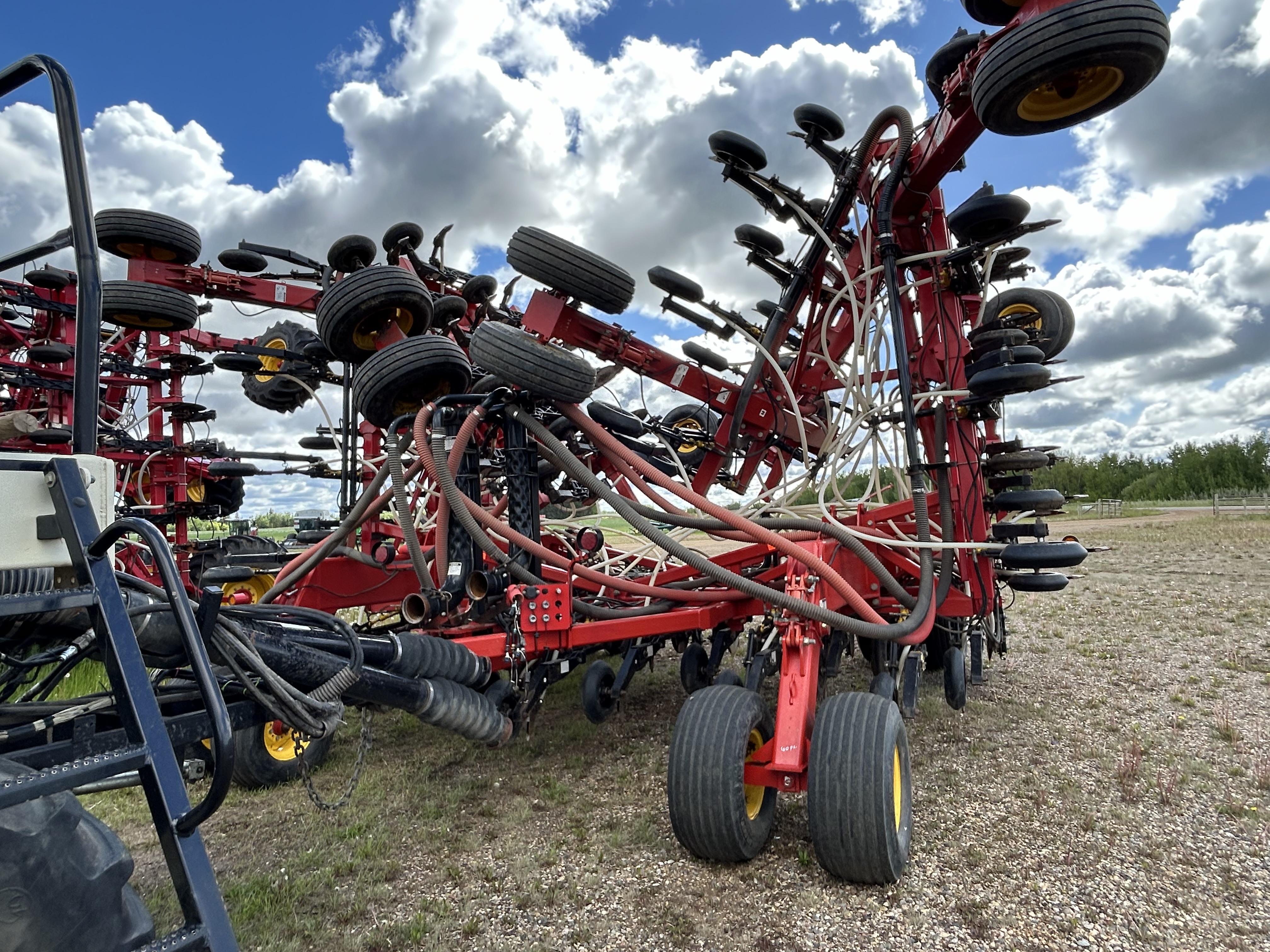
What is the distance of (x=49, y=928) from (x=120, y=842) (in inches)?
9.2

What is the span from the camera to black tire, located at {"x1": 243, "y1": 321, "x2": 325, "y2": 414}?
21.5 feet

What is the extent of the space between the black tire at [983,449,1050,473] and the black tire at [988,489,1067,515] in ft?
0.65

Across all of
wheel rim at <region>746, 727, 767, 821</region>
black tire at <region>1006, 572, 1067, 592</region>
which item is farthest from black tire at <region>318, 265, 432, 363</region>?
black tire at <region>1006, 572, 1067, 592</region>

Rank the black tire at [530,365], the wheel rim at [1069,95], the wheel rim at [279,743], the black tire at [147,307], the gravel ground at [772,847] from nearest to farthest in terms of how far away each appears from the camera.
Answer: the gravel ground at [772,847] < the wheel rim at [1069,95] < the black tire at [530,365] < the wheel rim at [279,743] < the black tire at [147,307]

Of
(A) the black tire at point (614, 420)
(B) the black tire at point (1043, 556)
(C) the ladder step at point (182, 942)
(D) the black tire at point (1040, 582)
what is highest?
(A) the black tire at point (614, 420)

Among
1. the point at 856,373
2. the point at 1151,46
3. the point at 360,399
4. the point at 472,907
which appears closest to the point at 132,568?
the point at 360,399

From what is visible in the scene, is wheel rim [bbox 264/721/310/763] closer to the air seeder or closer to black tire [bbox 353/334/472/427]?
the air seeder

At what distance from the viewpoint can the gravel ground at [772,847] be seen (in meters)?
2.64

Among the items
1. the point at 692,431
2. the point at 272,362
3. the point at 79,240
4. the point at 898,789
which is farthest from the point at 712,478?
the point at 272,362

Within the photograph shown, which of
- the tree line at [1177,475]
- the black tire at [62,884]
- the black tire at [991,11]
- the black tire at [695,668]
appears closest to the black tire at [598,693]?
the black tire at [695,668]

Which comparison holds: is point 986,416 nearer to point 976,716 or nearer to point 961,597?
point 961,597

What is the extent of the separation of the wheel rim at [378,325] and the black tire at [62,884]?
9.57ft

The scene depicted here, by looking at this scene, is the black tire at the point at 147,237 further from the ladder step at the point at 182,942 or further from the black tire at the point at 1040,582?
the black tire at the point at 1040,582

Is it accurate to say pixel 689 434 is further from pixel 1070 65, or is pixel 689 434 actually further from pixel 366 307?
pixel 1070 65
